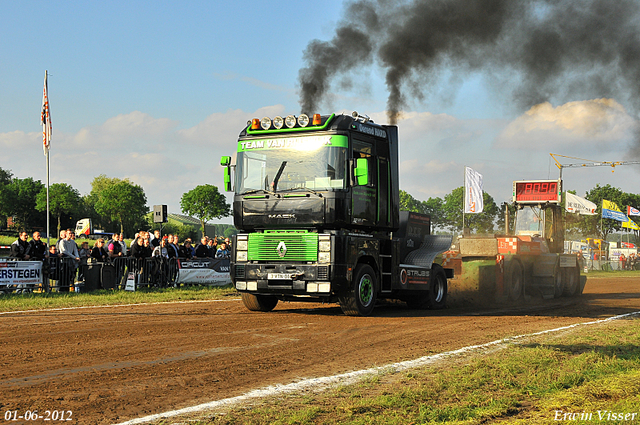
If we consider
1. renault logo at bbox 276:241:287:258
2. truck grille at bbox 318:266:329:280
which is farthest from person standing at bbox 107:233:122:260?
truck grille at bbox 318:266:329:280

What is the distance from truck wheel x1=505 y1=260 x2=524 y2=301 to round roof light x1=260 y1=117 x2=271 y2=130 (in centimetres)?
917

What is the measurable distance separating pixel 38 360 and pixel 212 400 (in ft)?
9.51

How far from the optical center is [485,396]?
19.4ft

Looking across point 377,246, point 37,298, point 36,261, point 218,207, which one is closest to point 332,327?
point 377,246

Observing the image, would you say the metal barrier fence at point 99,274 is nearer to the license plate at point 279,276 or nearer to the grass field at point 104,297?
the grass field at point 104,297

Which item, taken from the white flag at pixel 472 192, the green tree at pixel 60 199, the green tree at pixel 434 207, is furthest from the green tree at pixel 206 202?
the white flag at pixel 472 192

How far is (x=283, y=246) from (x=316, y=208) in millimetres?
1073

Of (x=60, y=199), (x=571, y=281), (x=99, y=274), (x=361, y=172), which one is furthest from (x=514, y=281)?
(x=60, y=199)

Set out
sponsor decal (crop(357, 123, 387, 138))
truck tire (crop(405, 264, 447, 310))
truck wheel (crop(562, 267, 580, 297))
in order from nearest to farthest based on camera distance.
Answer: sponsor decal (crop(357, 123, 387, 138))
truck tire (crop(405, 264, 447, 310))
truck wheel (crop(562, 267, 580, 297))

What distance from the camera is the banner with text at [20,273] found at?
16781mm

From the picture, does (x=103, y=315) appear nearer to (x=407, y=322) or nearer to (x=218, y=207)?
(x=407, y=322)

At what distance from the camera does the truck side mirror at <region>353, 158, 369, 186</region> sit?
A: 38.4 ft

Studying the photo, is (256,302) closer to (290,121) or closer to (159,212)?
(290,121)

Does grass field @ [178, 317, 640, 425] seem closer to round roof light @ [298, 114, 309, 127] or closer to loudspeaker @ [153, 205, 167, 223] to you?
round roof light @ [298, 114, 309, 127]
